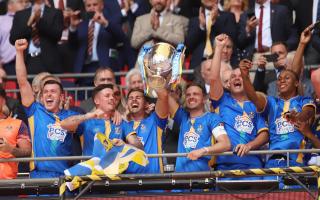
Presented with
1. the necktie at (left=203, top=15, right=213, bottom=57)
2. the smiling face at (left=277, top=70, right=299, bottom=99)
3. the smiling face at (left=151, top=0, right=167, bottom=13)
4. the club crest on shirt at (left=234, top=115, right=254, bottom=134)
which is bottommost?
the club crest on shirt at (left=234, top=115, right=254, bottom=134)

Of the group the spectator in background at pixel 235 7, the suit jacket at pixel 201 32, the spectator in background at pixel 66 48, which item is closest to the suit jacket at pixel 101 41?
the spectator in background at pixel 66 48

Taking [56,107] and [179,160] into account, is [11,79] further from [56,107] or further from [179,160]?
[179,160]

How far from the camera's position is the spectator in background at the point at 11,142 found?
13.3 metres

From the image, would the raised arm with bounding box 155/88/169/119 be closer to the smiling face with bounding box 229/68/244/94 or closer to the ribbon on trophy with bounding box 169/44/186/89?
the ribbon on trophy with bounding box 169/44/186/89

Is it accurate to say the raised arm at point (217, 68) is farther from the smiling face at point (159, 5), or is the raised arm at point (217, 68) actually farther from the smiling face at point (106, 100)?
the smiling face at point (159, 5)

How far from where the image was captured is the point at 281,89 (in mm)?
14266

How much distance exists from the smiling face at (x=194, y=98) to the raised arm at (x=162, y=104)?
14.4 inches

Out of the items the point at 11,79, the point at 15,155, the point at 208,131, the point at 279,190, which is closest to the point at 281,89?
the point at 208,131

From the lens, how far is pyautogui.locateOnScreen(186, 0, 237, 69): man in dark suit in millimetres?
17141

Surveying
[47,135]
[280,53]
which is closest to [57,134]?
[47,135]

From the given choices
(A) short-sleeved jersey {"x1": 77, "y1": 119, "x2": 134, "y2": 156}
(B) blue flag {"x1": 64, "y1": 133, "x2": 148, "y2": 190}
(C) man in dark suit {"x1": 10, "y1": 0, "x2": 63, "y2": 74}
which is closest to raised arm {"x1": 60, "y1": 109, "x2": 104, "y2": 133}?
(A) short-sleeved jersey {"x1": 77, "y1": 119, "x2": 134, "y2": 156}

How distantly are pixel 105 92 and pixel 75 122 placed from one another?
22.2 inches

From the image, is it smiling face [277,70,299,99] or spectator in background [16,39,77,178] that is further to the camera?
smiling face [277,70,299,99]

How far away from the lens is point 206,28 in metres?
17.2
